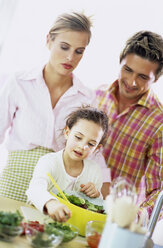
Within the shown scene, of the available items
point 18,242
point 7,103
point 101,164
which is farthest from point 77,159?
point 18,242

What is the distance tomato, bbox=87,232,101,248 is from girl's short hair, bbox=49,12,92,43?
1.10 metres

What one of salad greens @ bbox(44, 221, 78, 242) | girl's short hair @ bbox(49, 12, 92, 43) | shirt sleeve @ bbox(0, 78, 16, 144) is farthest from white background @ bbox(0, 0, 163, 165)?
salad greens @ bbox(44, 221, 78, 242)

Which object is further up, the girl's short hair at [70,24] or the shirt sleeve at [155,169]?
the girl's short hair at [70,24]

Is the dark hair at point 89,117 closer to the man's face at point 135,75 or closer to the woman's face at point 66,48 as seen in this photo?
the woman's face at point 66,48

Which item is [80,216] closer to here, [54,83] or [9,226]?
[9,226]

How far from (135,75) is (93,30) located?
54 centimetres

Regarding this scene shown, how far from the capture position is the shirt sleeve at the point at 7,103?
182 cm

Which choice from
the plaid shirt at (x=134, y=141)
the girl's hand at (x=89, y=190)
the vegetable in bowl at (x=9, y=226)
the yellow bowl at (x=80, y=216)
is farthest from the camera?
the plaid shirt at (x=134, y=141)

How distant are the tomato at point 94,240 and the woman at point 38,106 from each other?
766mm

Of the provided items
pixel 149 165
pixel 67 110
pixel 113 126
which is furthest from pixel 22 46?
pixel 149 165

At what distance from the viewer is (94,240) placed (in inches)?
42.3

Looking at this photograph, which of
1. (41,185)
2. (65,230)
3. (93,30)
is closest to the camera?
(65,230)

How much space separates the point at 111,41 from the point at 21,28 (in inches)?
26.6

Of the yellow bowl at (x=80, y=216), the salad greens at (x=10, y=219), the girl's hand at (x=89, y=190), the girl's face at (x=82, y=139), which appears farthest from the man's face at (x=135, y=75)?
the salad greens at (x=10, y=219)
